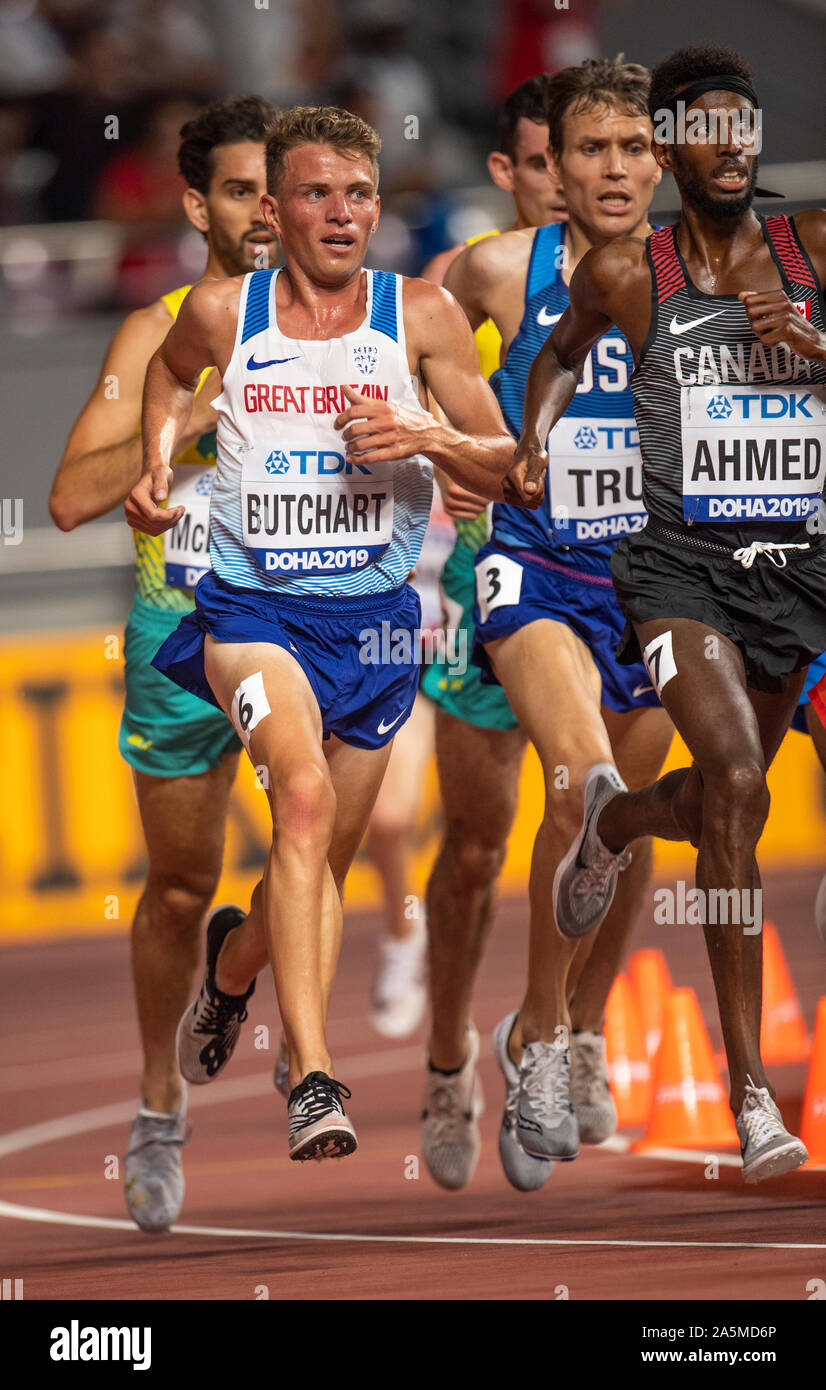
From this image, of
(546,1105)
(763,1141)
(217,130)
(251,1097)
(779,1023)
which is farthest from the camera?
(251,1097)

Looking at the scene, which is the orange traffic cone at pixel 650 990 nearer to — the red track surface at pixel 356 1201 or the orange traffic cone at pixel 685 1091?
the red track surface at pixel 356 1201

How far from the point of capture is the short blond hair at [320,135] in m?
6.28

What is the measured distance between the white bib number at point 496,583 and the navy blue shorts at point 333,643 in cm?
70

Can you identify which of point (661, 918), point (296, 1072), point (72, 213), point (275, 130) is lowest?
point (296, 1072)

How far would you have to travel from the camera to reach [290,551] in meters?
6.27

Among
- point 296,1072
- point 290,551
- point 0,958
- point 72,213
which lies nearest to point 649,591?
point 290,551

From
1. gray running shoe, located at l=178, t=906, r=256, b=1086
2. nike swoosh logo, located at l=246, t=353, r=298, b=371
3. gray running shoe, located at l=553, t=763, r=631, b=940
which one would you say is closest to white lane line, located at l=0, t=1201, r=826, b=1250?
gray running shoe, located at l=178, t=906, r=256, b=1086

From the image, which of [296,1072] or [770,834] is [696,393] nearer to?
[296,1072]

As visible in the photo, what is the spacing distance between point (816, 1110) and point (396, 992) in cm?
271

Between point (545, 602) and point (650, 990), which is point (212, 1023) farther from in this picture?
point (650, 990)

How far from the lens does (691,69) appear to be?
6.07 m

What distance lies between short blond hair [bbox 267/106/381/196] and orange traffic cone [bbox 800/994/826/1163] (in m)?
3.27

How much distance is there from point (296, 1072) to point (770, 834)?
8.61 meters
